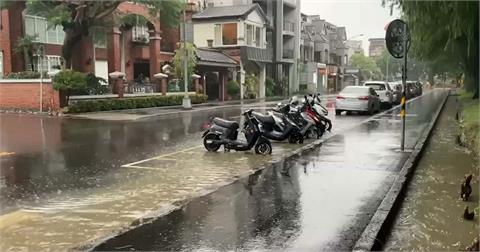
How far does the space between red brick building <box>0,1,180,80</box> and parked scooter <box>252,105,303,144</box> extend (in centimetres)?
1755

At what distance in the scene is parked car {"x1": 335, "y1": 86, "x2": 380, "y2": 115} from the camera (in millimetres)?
25375

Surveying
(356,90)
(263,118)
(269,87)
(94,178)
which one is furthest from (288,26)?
(94,178)

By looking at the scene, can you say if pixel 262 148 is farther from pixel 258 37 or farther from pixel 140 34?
pixel 258 37

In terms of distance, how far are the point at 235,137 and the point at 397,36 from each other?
14.7 ft

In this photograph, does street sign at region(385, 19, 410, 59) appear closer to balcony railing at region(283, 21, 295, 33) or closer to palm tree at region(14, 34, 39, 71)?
palm tree at region(14, 34, 39, 71)

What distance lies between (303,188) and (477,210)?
8.69ft

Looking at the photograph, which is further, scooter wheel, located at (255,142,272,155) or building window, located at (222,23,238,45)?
building window, located at (222,23,238,45)

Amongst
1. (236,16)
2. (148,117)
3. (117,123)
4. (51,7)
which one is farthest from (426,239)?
(236,16)

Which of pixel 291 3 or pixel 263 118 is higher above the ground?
pixel 291 3

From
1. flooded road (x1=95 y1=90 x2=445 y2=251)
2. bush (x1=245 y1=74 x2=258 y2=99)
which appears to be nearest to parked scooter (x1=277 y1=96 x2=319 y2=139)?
flooded road (x1=95 y1=90 x2=445 y2=251)

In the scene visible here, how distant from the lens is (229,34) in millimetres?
47531

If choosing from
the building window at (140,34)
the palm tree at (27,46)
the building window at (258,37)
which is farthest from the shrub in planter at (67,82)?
the building window at (258,37)

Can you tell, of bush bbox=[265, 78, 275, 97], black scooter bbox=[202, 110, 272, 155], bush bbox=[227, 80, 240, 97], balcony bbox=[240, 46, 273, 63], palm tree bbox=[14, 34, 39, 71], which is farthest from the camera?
bush bbox=[265, 78, 275, 97]

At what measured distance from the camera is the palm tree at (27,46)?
31.0 m
